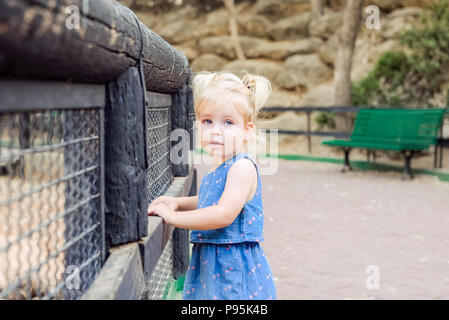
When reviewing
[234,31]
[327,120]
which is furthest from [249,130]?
[234,31]

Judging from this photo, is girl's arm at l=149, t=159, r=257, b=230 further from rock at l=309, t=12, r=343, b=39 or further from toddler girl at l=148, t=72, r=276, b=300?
rock at l=309, t=12, r=343, b=39

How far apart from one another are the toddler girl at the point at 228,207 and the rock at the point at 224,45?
17.5 m

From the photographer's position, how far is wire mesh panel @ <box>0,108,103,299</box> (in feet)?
3.23

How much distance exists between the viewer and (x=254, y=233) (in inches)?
72.5

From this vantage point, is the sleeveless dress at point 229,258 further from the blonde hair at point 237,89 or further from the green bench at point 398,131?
the green bench at point 398,131

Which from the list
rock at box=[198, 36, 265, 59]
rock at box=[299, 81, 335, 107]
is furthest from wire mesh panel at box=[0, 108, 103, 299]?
rock at box=[198, 36, 265, 59]

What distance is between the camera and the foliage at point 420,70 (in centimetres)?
1109

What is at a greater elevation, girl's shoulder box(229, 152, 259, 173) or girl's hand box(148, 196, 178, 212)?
girl's shoulder box(229, 152, 259, 173)

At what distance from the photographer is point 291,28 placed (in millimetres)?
18562

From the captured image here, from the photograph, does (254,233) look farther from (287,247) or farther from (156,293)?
(287,247)

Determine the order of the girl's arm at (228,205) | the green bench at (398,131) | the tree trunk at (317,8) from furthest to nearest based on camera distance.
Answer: the tree trunk at (317,8) → the green bench at (398,131) → the girl's arm at (228,205)

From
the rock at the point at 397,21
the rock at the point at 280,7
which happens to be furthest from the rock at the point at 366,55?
the rock at the point at 280,7

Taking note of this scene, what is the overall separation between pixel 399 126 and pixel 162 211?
777cm

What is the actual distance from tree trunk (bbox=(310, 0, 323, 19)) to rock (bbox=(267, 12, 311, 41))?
78cm
